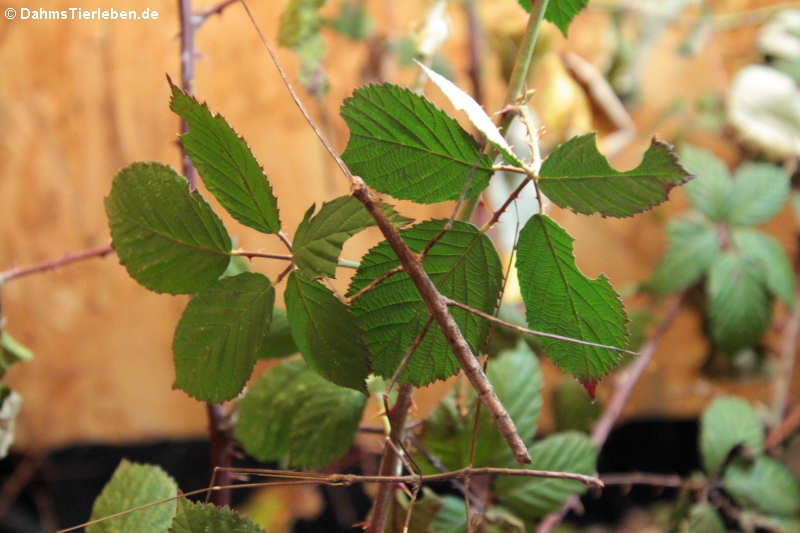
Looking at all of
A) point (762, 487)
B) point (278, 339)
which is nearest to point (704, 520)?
point (762, 487)

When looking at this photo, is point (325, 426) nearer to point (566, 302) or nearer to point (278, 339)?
point (278, 339)

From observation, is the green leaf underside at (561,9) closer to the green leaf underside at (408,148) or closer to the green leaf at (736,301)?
the green leaf underside at (408,148)

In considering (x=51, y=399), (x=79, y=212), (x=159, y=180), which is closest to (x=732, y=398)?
(x=159, y=180)

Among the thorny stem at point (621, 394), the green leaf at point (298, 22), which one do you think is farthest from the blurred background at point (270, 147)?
the green leaf at point (298, 22)

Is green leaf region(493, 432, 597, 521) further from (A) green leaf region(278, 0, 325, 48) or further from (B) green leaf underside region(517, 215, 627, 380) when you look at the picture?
(A) green leaf region(278, 0, 325, 48)

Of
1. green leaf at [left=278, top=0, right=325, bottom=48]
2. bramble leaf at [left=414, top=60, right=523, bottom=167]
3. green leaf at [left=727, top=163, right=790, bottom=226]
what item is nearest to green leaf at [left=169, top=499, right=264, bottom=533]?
bramble leaf at [left=414, top=60, right=523, bottom=167]

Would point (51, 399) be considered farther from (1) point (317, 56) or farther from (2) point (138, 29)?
(1) point (317, 56)

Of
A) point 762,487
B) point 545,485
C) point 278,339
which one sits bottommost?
point 762,487
